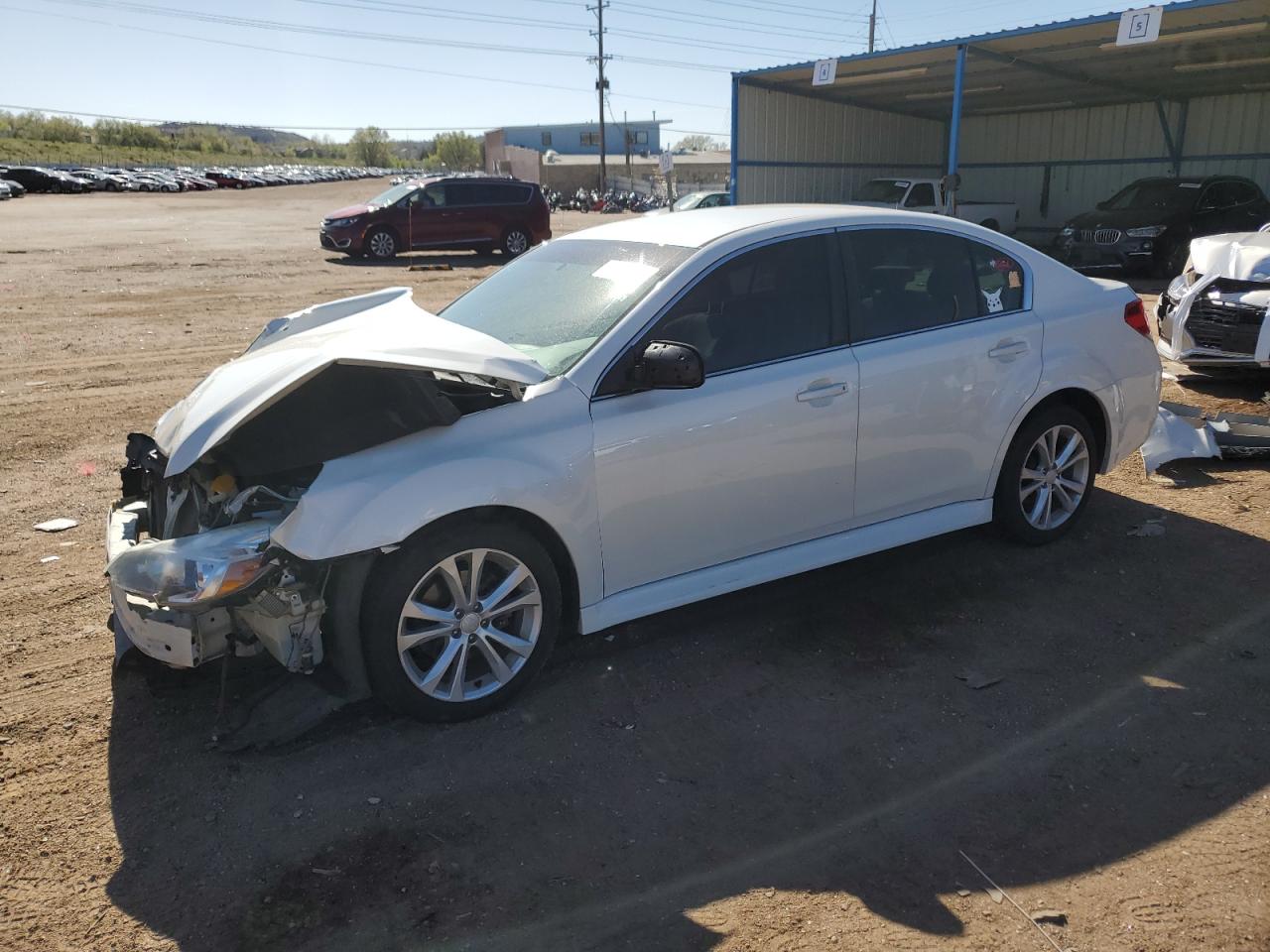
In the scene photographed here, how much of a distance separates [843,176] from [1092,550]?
2113 centimetres

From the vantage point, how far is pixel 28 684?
3.87 metres

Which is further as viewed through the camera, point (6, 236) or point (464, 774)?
point (6, 236)

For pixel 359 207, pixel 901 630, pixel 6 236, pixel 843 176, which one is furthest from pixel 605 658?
pixel 6 236

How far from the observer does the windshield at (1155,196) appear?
59.5 feet

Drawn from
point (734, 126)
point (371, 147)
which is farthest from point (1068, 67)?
point (371, 147)

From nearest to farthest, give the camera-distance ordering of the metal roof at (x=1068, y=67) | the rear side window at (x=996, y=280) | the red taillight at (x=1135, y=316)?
→ the rear side window at (x=996, y=280), the red taillight at (x=1135, y=316), the metal roof at (x=1068, y=67)

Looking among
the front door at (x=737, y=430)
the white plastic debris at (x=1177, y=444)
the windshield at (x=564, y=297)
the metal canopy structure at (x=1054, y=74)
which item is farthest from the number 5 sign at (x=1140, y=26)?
the windshield at (x=564, y=297)

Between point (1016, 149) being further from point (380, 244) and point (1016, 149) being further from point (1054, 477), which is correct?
point (1054, 477)

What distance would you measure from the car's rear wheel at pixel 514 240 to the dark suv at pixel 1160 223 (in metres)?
11.4

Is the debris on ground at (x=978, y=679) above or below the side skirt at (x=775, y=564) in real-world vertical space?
below

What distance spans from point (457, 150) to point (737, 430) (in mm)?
140066

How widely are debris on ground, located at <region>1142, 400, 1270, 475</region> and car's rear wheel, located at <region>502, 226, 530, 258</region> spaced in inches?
693

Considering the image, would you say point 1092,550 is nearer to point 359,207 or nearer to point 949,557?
point 949,557

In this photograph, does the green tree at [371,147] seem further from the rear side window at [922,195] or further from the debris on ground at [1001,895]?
the debris on ground at [1001,895]
